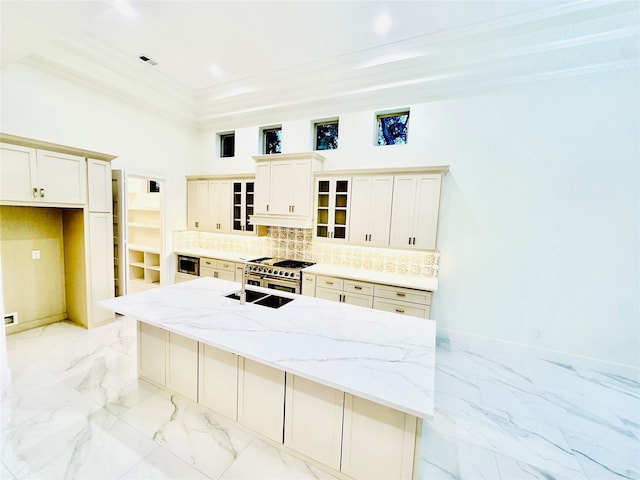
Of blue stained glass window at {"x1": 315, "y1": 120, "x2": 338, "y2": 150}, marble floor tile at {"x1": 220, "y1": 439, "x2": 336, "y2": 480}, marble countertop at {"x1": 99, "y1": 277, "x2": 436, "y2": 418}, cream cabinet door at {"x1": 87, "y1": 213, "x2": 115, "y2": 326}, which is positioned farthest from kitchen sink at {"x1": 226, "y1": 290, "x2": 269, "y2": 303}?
blue stained glass window at {"x1": 315, "y1": 120, "x2": 338, "y2": 150}

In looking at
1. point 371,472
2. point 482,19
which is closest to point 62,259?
point 371,472

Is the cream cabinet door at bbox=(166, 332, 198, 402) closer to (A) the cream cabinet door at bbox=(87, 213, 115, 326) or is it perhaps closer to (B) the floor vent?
(A) the cream cabinet door at bbox=(87, 213, 115, 326)

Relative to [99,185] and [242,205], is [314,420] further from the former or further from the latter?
[99,185]

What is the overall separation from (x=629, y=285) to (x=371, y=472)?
3.54m

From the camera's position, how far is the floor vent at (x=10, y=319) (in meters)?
3.27

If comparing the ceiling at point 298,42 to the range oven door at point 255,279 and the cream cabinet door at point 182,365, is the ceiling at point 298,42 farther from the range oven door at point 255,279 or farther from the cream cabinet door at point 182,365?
the range oven door at point 255,279

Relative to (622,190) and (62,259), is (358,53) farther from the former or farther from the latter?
(62,259)

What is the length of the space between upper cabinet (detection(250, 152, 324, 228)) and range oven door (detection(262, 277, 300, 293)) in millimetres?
851

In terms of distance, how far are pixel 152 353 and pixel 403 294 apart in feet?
9.00

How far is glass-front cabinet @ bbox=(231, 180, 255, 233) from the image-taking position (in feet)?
15.1

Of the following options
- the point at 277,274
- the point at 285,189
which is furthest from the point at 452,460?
the point at 285,189

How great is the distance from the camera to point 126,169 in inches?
162

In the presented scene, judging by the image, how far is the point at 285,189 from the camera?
412 cm

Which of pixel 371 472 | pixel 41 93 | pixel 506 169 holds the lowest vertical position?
pixel 371 472
